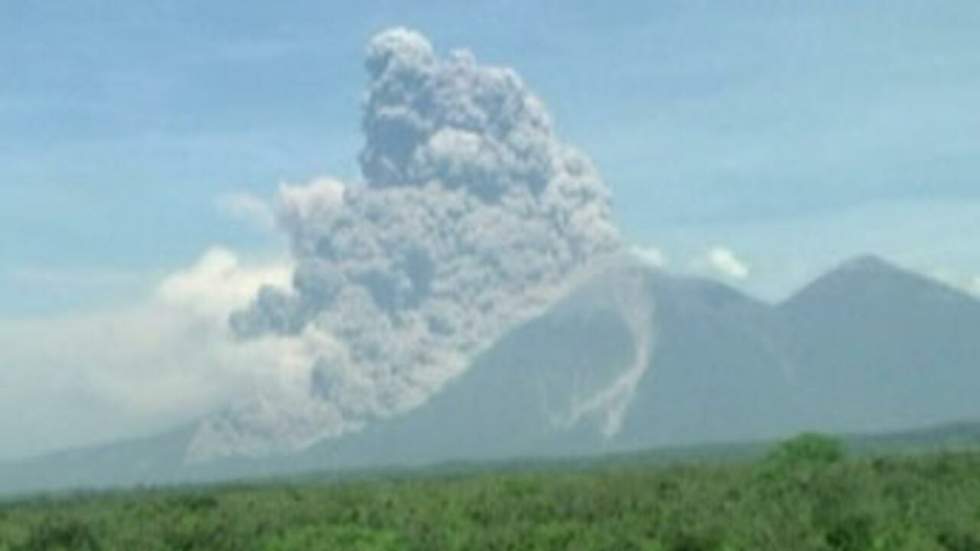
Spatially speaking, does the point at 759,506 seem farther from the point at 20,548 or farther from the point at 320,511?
the point at 20,548

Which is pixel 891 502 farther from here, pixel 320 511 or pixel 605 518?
pixel 320 511

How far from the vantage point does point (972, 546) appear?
7669 centimetres

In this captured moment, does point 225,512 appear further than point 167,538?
Yes

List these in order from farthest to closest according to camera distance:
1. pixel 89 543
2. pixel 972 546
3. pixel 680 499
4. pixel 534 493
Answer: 1. pixel 534 493
2. pixel 680 499
3. pixel 89 543
4. pixel 972 546

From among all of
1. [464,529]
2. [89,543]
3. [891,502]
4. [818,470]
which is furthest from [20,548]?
[818,470]

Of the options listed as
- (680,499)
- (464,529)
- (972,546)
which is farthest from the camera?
(680,499)

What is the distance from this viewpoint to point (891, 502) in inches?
3996

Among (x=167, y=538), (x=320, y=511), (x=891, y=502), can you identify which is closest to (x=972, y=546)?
(x=891, y=502)

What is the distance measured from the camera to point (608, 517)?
337ft

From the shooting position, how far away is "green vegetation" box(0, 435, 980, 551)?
81188 millimetres

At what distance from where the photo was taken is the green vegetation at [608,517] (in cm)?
8119

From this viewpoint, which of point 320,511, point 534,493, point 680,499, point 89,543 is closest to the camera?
point 89,543

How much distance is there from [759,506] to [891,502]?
7581 mm

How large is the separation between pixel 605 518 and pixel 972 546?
95.3ft
